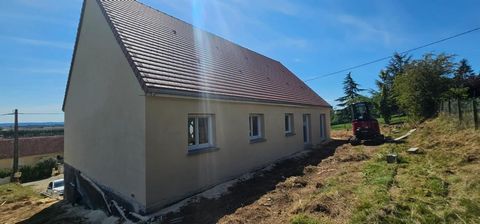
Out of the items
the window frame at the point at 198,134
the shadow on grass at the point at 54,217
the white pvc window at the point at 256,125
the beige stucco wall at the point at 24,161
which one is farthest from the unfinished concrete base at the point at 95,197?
the beige stucco wall at the point at 24,161

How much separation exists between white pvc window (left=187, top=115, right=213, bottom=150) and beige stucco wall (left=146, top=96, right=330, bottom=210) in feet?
0.66

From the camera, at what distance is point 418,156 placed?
10344mm

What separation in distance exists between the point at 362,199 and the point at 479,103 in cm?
1107

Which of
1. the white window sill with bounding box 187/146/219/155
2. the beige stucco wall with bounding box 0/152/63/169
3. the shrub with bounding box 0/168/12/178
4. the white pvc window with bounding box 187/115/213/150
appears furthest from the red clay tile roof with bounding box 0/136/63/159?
the white window sill with bounding box 187/146/219/155

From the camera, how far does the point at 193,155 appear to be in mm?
7730

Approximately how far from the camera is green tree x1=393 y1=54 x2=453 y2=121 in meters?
20.5

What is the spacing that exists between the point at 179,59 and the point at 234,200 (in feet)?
16.8

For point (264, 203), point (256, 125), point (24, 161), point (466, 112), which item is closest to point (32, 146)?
point (24, 161)

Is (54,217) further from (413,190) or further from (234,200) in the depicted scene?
(413,190)

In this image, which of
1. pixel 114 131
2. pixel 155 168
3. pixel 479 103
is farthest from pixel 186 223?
pixel 479 103

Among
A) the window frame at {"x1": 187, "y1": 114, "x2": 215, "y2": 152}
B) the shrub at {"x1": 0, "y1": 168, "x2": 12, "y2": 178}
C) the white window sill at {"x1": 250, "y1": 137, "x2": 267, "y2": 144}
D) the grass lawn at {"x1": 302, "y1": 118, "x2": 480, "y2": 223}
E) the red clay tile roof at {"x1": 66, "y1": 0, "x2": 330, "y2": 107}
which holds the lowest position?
the shrub at {"x1": 0, "y1": 168, "x2": 12, "y2": 178}

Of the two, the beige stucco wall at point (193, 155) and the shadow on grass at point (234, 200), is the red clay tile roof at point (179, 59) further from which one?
the shadow on grass at point (234, 200)

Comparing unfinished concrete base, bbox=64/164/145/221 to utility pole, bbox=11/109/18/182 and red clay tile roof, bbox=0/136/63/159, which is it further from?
red clay tile roof, bbox=0/136/63/159

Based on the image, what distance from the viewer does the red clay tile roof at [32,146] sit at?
36013mm
